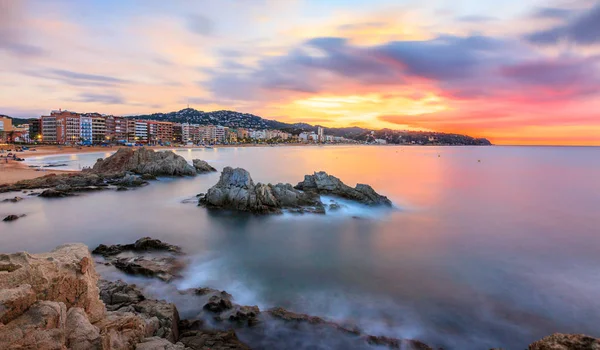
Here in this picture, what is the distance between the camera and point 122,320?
4.75m

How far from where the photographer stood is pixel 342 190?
74.2 feet

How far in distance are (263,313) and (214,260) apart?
478 centimetres

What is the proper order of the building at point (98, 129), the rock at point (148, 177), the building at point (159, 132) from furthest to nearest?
1. the building at point (159, 132)
2. the building at point (98, 129)
3. the rock at point (148, 177)

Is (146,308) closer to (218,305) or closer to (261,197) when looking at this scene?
(218,305)

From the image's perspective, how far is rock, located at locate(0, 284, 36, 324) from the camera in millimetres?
3516

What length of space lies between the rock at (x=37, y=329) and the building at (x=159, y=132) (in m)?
138

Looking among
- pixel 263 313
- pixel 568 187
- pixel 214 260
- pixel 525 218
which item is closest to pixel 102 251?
pixel 214 260

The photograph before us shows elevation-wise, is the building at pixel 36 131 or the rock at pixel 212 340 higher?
the building at pixel 36 131

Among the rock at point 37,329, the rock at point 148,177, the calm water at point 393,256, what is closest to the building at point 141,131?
the rock at point 148,177

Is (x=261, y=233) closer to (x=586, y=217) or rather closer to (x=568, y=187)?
(x=586, y=217)

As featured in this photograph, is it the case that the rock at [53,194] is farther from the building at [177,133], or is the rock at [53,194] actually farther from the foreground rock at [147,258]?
the building at [177,133]

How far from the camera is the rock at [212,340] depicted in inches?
235

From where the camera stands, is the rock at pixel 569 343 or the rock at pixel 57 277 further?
the rock at pixel 569 343

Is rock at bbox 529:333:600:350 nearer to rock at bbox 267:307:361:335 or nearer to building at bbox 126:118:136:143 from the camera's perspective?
rock at bbox 267:307:361:335
